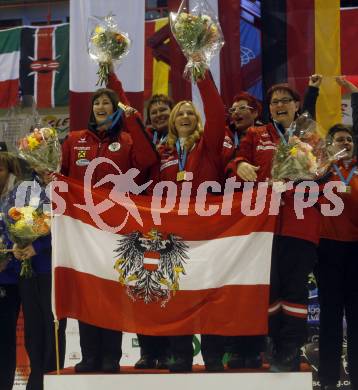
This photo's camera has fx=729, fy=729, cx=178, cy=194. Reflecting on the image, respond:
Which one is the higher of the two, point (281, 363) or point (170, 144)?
point (170, 144)

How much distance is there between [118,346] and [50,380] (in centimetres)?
40

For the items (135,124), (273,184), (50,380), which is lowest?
(50,380)

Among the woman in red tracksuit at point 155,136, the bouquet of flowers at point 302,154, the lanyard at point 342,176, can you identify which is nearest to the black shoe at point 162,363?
the woman in red tracksuit at point 155,136

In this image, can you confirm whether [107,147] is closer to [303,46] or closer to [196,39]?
[196,39]

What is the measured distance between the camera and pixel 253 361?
383 centimetres

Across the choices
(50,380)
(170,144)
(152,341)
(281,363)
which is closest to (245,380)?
(281,363)

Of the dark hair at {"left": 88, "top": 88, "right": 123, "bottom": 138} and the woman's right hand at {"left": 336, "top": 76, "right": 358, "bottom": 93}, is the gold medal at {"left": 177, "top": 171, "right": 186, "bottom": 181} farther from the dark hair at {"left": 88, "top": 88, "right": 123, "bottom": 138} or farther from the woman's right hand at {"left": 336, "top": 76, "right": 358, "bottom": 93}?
the woman's right hand at {"left": 336, "top": 76, "right": 358, "bottom": 93}

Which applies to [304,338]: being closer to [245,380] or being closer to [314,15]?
[245,380]

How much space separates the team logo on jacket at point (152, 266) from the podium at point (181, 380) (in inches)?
15.1

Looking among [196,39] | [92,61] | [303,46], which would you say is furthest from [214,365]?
[303,46]

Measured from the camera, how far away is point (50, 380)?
3668 mm

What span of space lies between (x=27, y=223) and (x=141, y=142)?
2.51 feet

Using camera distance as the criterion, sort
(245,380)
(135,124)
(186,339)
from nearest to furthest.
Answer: (245,380) → (186,339) → (135,124)

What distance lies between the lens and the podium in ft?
11.5
